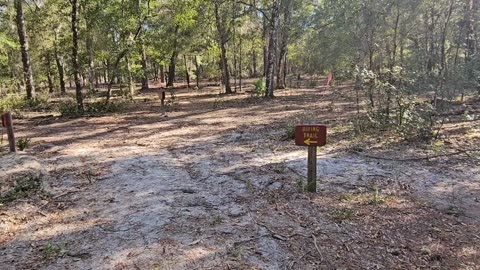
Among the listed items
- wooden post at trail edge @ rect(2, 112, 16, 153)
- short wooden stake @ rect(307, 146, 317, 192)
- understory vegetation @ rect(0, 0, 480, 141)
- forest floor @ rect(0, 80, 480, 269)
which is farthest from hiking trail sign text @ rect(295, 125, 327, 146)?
wooden post at trail edge @ rect(2, 112, 16, 153)

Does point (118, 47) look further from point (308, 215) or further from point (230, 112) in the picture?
point (308, 215)

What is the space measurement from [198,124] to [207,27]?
39.9 ft

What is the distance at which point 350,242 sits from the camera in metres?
3.63

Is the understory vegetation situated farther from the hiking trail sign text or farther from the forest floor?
the hiking trail sign text

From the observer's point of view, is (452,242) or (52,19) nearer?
(452,242)

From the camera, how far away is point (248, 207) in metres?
4.49

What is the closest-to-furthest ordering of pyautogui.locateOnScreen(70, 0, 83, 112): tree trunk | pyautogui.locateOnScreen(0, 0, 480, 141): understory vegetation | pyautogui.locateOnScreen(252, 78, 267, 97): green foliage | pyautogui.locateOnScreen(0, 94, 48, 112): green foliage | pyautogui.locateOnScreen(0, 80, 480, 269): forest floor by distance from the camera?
pyautogui.locateOnScreen(0, 80, 480, 269): forest floor → pyautogui.locateOnScreen(0, 0, 480, 141): understory vegetation → pyautogui.locateOnScreen(70, 0, 83, 112): tree trunk → pyautogui.locateOnScreen(0, 94, 48, 112): green foliage → pyautogui.locateOnScreen(252, 78, 267, 97): green foliage

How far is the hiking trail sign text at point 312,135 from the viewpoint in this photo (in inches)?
177

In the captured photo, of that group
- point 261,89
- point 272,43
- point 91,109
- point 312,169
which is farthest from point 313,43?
point 312,169

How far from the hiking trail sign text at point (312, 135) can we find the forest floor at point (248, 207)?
0.78 metres

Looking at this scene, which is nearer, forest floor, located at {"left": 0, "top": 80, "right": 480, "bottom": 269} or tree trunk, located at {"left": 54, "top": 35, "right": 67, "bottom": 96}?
forest floor, located at {"left": 0, "top": 80, "right": 480, "bottom": 269}

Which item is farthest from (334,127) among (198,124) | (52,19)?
(52,19)

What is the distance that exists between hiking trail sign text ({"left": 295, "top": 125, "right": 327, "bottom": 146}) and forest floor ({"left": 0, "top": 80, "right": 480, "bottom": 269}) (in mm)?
776

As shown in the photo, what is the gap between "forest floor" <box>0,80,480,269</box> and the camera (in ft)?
11.1
